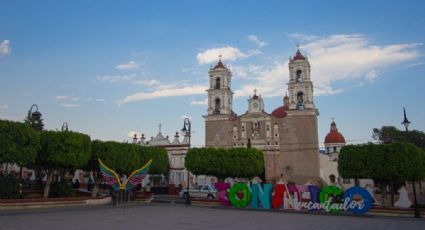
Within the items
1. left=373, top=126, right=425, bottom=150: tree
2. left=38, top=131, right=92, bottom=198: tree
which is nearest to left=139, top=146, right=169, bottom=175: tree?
left=38, top=131, right=92, bottom=198: tree

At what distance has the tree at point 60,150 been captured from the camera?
83.1 ft

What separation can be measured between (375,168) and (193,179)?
31363 mm

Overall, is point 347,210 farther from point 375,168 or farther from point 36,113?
→ point 36,113

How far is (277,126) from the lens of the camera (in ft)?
182

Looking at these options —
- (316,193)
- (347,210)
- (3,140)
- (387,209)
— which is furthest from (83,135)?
(387,209)

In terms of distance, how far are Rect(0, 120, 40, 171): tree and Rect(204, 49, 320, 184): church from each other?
106 ft

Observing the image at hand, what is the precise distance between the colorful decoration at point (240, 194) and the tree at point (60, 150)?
11.3m

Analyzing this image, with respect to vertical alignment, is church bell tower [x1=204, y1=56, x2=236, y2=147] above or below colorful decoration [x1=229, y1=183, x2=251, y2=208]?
above

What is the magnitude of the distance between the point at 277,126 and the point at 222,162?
2103 centimetres

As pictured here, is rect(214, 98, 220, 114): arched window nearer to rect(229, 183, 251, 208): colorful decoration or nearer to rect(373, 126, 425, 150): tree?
rect(373, 126, 425, 150): tree

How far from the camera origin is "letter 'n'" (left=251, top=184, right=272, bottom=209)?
2556cm

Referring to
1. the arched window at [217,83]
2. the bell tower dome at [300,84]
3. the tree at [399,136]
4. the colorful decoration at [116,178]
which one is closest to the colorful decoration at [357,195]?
the colorful decoration at [116,178]

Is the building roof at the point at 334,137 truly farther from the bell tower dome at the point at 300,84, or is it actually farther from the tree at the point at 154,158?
the tree at the point at 154,158

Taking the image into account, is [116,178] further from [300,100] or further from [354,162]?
[300,100]
